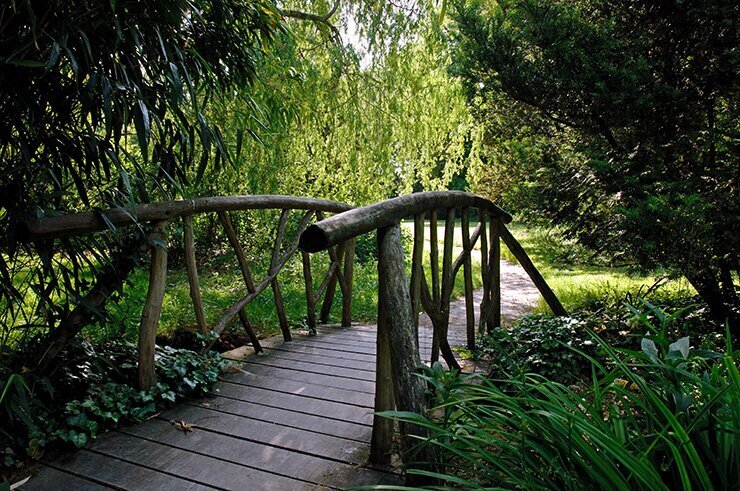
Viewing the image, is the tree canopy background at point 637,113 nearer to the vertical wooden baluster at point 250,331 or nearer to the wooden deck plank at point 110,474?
the vertical wooden baluster at point 250,331

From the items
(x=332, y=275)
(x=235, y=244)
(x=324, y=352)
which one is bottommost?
(x=324, y=352)

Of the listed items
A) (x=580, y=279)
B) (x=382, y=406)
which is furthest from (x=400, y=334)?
(x=580, y=279)

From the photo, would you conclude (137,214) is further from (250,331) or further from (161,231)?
(250,331)

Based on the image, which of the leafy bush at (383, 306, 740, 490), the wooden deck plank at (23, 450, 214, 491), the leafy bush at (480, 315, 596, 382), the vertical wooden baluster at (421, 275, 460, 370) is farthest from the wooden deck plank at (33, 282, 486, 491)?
the leafy bush at (480, 315, 596, 382)

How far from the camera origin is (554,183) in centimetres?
452

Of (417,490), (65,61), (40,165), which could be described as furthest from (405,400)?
(65,61)

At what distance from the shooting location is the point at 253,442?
2.13m

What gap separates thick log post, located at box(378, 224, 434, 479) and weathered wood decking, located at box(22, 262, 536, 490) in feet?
1.10

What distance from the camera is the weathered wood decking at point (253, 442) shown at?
6.05ft

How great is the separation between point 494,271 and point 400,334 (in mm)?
2039

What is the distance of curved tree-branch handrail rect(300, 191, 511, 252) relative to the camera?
1.50 m

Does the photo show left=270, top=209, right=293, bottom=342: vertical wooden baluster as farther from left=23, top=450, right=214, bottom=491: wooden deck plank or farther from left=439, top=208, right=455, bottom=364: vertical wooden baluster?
left=23, top=450, right=214, bottom=491: wooden deck plank

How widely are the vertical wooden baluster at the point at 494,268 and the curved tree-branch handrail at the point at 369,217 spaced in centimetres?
90

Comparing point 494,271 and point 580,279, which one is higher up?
point 494,271
